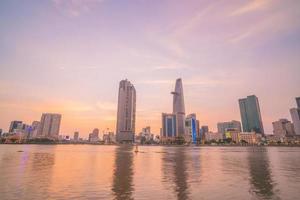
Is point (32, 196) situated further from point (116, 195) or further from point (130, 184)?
point (130, 184)

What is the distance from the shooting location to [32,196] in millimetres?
20125

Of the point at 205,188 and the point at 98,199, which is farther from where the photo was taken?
the point at 205,188

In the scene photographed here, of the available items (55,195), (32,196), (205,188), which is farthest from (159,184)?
(32,196)

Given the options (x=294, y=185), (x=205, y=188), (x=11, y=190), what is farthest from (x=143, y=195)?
(x=294, y=185)

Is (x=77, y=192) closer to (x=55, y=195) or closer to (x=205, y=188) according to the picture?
(x=55, y=195)

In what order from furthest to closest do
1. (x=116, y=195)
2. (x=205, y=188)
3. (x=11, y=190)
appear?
(x=205, y=188), (x=11, y=190), (x=116, y=195)

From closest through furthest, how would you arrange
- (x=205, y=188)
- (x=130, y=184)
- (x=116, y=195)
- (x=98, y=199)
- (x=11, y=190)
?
1. (x=98, y=199)
2. (x=116, y=195)
3. (x=11, y=190)
4. (x=205, y=188)
5. (x=130, y=184)

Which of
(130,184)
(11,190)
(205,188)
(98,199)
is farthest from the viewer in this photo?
(130,184)

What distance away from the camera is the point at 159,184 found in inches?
1052

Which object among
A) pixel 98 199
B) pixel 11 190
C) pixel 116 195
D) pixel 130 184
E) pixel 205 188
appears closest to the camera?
pixel 98 199

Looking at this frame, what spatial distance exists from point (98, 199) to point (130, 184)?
293 inches

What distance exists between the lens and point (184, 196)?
68.0 feet

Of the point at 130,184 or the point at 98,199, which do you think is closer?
the point at 98,199

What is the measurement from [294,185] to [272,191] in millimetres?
6041
